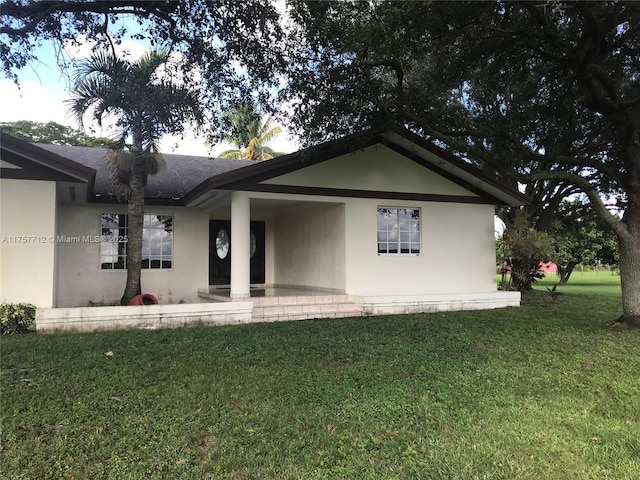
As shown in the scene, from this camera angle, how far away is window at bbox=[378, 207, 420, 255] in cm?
1221

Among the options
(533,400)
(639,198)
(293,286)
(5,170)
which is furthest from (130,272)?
(639,198)

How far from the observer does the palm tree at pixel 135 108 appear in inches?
332

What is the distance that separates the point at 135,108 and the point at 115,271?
17.2ft

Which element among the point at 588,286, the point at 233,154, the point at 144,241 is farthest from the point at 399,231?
the point at 233,154

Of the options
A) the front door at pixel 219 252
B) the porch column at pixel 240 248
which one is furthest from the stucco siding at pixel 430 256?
the front door at pixel 219 252

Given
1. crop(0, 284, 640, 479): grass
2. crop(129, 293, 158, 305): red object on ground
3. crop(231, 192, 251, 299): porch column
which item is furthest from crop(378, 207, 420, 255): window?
crop(129, 293, 158, 305): red object on ground

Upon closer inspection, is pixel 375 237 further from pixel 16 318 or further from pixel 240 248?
pixel 16 318

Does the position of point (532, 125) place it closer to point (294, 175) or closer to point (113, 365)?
point (294, 175)

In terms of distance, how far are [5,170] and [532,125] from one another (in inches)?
525

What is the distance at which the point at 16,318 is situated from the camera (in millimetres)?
8242

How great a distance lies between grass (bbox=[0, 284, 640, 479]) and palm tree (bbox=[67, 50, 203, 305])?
3408 millimetres

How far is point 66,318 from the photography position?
8305mm

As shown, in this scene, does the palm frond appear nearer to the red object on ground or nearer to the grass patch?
the grass patch

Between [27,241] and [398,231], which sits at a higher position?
[398,231]
